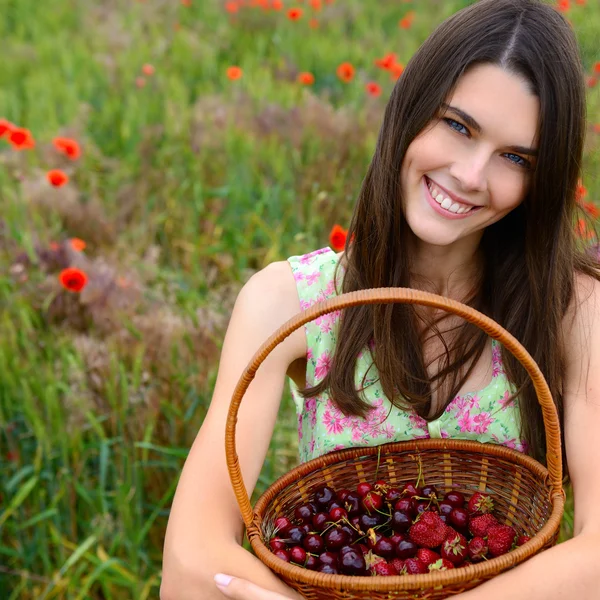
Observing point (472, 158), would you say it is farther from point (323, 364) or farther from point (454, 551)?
point (454, 551)

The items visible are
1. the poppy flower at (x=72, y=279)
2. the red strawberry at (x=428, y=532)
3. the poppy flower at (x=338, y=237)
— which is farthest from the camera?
the poppy flower at (x=72, y=279)

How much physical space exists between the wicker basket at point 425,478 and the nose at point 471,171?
297 mm

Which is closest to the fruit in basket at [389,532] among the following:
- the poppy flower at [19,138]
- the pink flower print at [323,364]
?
the pink flower print at [323,364]

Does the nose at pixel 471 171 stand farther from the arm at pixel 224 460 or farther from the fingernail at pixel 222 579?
the fingernail at pixel 222 579

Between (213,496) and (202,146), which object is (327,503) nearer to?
(213,496)

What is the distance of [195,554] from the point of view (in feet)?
4.70

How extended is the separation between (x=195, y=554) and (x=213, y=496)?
0.12m

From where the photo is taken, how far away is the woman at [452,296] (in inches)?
58.1

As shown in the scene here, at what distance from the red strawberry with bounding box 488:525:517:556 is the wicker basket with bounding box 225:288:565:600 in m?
0.08

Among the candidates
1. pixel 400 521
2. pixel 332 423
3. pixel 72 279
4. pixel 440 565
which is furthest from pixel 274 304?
pixel 72 279

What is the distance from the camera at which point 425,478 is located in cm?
167

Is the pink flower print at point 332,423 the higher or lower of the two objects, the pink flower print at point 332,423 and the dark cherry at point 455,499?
the higher

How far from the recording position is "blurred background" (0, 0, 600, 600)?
2.24m

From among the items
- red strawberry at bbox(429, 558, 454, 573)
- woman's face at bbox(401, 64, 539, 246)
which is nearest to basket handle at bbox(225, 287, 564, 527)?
red strawberry at bbox(429, 558, 454, 573)
